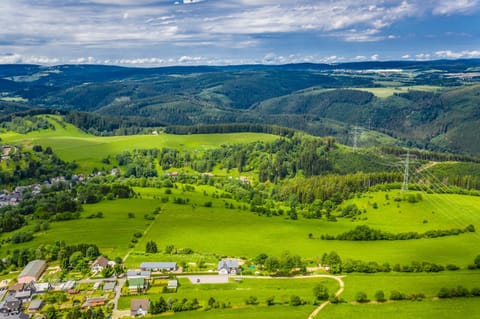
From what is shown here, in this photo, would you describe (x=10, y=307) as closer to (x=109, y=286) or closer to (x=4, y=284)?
(x=4, y=284)

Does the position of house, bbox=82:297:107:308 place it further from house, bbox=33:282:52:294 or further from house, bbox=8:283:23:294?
house, bbox=8:283:23:294

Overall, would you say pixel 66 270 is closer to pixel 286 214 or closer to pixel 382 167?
pixel 286 214

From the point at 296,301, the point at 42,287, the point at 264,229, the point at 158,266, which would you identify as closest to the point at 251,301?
the point at 296,301

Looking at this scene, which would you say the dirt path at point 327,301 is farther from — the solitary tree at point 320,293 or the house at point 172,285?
the house at point 172,285

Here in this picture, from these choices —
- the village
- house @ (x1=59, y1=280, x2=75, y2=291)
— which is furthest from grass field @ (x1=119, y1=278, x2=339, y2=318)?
house @ (x1=59, y1=280, x2=75, y2=291)

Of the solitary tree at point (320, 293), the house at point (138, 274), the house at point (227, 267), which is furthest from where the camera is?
the house at point (227, 267)

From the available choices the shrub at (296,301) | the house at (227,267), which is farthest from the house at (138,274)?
the shrub at (296,301)

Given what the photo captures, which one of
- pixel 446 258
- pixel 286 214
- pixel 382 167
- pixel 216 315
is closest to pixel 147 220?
pixel 286 214
